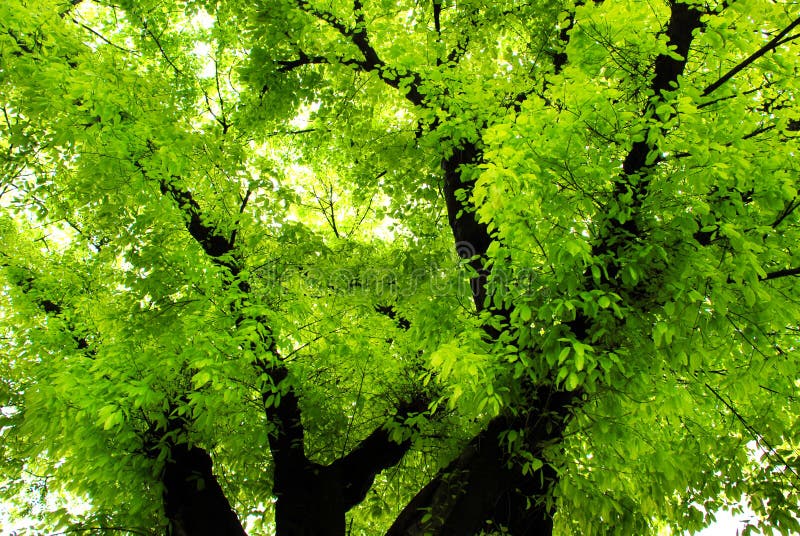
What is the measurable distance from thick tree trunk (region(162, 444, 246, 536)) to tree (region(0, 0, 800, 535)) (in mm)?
23

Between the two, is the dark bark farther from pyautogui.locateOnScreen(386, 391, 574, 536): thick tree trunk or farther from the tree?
pyautogui.locateOnScreen(386, 391, 574, 536): thick tree trunk

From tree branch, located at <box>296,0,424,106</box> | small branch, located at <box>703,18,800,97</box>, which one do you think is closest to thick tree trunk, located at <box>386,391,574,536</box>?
small branch, located at <box>703,18,800,97</box>

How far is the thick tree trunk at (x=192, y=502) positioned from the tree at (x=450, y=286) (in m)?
0.02

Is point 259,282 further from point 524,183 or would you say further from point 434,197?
point 524,183

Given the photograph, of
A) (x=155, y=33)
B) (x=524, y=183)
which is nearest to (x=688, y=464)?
(x=524, y=183)

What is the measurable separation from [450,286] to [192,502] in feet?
11.0

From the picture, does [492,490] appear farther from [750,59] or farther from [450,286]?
[750,59]

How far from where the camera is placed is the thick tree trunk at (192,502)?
4480mm

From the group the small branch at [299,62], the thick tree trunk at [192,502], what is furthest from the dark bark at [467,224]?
the thick tree trunk at [192,502]

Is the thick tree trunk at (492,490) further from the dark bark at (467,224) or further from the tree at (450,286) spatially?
the dark bark at (467,224)

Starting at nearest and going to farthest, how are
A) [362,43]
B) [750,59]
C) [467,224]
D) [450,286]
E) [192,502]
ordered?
[750,59], [450,286], [192,502], [467,224], [362,43]

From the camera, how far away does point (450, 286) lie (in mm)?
4320

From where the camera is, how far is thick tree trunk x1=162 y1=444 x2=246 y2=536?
176 inches

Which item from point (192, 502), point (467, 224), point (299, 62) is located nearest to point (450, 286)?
point (467, 224)
